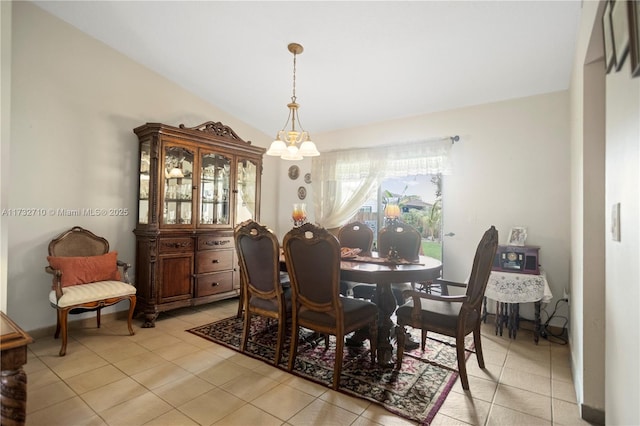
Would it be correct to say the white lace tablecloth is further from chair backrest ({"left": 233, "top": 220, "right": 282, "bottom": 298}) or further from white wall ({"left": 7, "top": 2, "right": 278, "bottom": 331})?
white wall ({"left": 7, "top": 2, "right": 278, "bottom": 331})

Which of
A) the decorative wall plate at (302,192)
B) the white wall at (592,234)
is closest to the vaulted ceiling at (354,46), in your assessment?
the white wall at (592,234)

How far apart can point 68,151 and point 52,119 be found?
30 cm

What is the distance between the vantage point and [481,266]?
2029 mm

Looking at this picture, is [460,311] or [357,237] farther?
[357,237]

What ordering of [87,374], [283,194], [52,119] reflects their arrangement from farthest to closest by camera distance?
[283,194] → [52,119] → [87,374]

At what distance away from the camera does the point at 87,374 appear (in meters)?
2.19

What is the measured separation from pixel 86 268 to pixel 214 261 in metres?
1.21

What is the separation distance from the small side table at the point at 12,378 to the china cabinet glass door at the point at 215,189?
2.56 metres

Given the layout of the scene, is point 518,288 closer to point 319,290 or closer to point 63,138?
point 319,290

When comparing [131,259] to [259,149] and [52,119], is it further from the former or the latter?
[259,149]

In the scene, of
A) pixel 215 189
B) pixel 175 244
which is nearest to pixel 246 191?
pixel 215 189

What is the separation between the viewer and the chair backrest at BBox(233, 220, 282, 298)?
228 cm

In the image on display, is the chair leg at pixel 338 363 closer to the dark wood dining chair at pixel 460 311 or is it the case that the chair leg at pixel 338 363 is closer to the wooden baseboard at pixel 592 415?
the dark wood dining chair at pixel 460 311

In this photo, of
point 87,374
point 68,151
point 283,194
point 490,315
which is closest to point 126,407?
point 87,374
